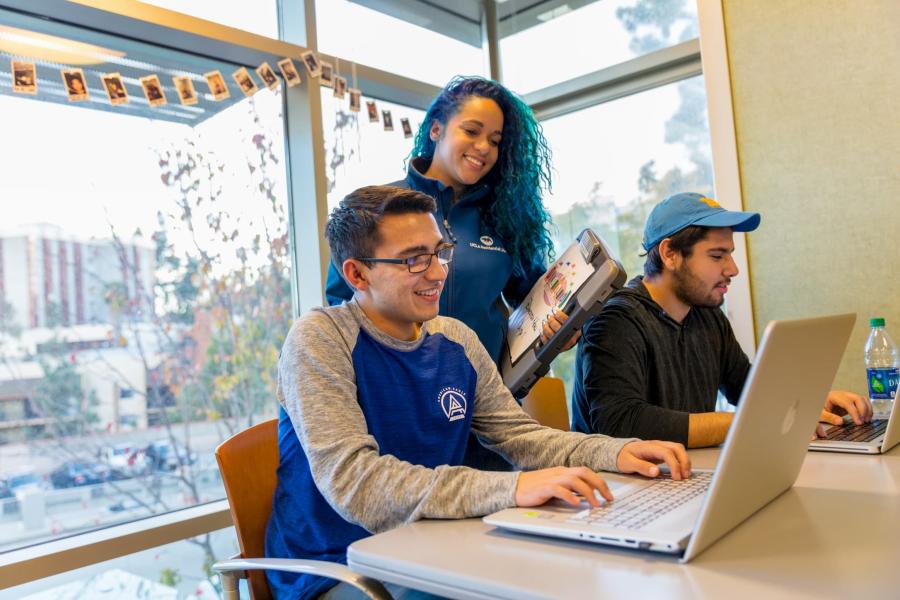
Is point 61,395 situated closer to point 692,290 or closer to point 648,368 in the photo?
point 648,368

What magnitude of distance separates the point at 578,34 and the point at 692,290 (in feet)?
5.92

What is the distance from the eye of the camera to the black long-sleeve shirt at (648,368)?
1.53 meters

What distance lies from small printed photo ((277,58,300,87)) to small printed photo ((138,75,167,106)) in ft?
1.35

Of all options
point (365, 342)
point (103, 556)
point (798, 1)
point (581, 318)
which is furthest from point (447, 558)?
point (798, 1)

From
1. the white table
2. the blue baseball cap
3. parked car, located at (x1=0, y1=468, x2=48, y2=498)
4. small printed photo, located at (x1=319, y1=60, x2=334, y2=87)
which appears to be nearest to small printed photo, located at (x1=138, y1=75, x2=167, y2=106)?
small printed photo, located at (x1=319, y1=60, x2=334, y2=87)

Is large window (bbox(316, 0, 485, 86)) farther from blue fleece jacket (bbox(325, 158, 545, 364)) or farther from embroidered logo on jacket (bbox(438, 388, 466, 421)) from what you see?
embroidered logo on jacket (bbox(438, 388, 466, 421))

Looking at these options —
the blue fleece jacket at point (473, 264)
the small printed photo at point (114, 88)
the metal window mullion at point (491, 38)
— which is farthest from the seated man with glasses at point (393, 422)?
the metal window mullion at point (491, 38)

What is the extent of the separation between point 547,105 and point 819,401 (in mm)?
2525

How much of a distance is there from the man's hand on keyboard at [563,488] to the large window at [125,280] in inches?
62.7

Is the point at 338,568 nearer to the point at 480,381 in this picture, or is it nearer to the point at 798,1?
the point at 480,381

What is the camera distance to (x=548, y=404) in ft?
6.75

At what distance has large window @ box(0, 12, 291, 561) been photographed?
2.06 m

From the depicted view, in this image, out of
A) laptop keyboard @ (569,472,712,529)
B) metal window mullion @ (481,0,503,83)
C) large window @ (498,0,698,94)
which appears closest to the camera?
laptop keyboard @ (569,472,712,529)

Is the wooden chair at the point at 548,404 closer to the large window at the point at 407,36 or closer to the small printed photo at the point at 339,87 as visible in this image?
the small printed photo at the point at 339,87
